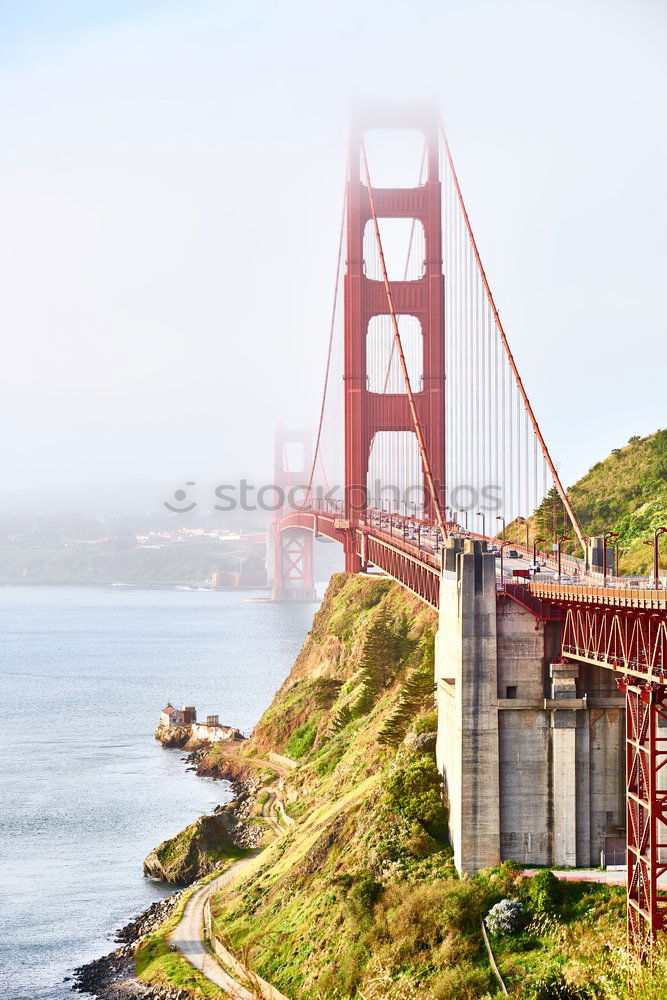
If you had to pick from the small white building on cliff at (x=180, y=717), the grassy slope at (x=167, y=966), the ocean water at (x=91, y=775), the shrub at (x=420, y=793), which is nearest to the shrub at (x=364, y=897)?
the shrub at (x=420, y=793)

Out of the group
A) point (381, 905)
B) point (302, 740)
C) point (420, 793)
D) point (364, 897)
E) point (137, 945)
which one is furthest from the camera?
point (302, 740)

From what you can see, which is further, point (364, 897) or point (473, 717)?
point (473, 717)

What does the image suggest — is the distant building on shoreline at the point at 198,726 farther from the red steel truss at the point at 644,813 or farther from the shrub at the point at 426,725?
the red steel truss at the point at 644,813

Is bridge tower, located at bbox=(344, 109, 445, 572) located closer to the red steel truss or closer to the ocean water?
the ocean water

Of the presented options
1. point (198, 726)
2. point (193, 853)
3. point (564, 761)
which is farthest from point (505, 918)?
point (198, 726)

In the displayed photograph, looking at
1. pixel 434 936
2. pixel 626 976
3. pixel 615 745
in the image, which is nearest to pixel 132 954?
pixel 434 936

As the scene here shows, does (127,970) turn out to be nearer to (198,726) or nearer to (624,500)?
(198,726)
